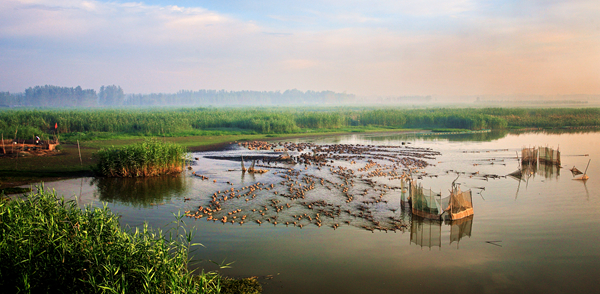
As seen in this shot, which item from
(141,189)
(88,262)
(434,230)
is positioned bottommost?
(434,230)

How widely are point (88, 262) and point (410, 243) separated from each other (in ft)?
29.9

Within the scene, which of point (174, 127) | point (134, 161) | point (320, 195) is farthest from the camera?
point (174, 127)

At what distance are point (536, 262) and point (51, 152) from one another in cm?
3101

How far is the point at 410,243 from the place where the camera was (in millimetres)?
12617

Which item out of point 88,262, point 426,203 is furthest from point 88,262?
point 426,203

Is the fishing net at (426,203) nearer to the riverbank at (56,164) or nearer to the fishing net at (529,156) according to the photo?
the fishing net at (529,156)

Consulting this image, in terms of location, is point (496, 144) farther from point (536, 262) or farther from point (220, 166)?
point (536, 262)

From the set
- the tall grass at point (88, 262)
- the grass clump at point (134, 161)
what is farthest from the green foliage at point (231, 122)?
the tall grass at point (88, 262)

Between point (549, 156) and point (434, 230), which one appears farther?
point (549, 156)

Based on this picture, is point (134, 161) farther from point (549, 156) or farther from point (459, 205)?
point (549, 156)

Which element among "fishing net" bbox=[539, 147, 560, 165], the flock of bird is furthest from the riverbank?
"fishing net" bbox=[539, 147, 560, 165]

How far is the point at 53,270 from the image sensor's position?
7.91 meters

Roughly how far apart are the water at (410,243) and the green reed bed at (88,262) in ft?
9.71

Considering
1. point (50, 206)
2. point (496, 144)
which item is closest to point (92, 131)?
point (50, 206)
